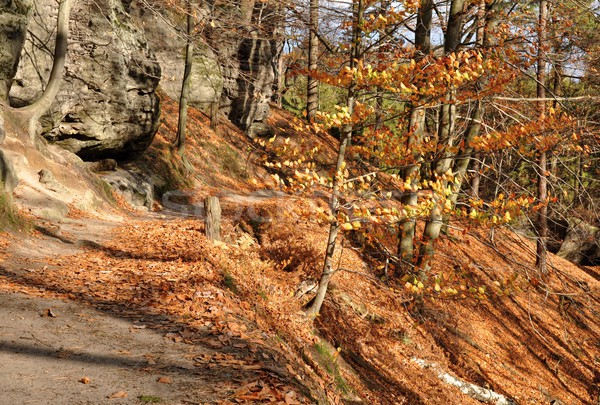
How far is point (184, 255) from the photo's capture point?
8945mm

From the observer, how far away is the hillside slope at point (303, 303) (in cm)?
574

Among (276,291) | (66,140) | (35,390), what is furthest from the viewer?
(66,140)

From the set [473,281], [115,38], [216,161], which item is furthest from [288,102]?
[473,281]

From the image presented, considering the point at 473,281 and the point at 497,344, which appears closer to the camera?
the point at 497,344

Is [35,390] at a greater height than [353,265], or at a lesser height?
greater

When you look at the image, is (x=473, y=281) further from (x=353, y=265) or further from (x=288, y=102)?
(x=288, y=102)

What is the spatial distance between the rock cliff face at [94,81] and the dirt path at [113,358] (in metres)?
9.12

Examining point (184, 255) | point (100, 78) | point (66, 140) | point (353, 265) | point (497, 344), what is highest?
point (100, 78)

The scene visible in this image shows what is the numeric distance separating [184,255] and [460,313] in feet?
28.3

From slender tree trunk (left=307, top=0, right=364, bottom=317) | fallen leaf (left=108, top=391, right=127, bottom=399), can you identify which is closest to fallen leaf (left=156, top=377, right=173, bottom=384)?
fallen leaf (left=108, top=391, right=127, bottom=399)

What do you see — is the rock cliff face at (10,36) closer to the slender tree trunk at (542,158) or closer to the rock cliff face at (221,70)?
the rock cliff face at (221,70)

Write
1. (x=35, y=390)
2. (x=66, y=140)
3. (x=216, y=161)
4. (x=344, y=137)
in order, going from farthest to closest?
(x=216, y=161)
(x=66, y=140)
(x=344, y=137)
(x=35, y=390)

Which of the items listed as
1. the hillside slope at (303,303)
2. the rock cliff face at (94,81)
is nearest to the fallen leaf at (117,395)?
the hillside slope at (303,303)

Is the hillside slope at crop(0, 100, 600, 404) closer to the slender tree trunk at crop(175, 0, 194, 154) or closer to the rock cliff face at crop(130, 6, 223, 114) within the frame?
the slender tree trunk at crop(175, 0, 194, 154)
